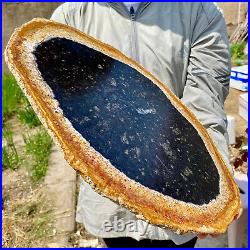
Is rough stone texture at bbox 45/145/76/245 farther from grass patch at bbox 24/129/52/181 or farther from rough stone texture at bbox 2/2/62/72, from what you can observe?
rough stone texture at bbox 2/2/62/72

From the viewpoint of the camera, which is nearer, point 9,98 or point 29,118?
point 29,118

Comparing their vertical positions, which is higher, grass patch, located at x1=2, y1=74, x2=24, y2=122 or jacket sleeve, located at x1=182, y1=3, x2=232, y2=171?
jacket sleeve, located at x1=182, y1=3, x2=232, y2=171

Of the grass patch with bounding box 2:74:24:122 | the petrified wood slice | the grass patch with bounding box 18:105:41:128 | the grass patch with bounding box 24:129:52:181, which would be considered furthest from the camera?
the grass patch with bounding box 2:74:24:122

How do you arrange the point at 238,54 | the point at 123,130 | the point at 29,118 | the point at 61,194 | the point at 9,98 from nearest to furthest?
the point at 123,130, the point at 61,194, the point at 29,118, the point at 9,98, the point at 238,54

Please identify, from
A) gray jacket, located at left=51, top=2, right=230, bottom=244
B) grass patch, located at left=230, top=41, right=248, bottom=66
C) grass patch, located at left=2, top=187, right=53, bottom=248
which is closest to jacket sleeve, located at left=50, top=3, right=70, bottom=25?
gray jacket, located at left=51, top=2, right=230, bottom=244

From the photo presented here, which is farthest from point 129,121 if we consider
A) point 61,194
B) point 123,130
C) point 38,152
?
point 38,152

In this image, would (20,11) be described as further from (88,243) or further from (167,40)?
(167,40)

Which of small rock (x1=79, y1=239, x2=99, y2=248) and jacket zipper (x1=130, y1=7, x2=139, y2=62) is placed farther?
small rock (x1=79, y1=239, x2=99, y2=248)

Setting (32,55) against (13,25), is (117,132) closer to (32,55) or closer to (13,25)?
(32,55)
